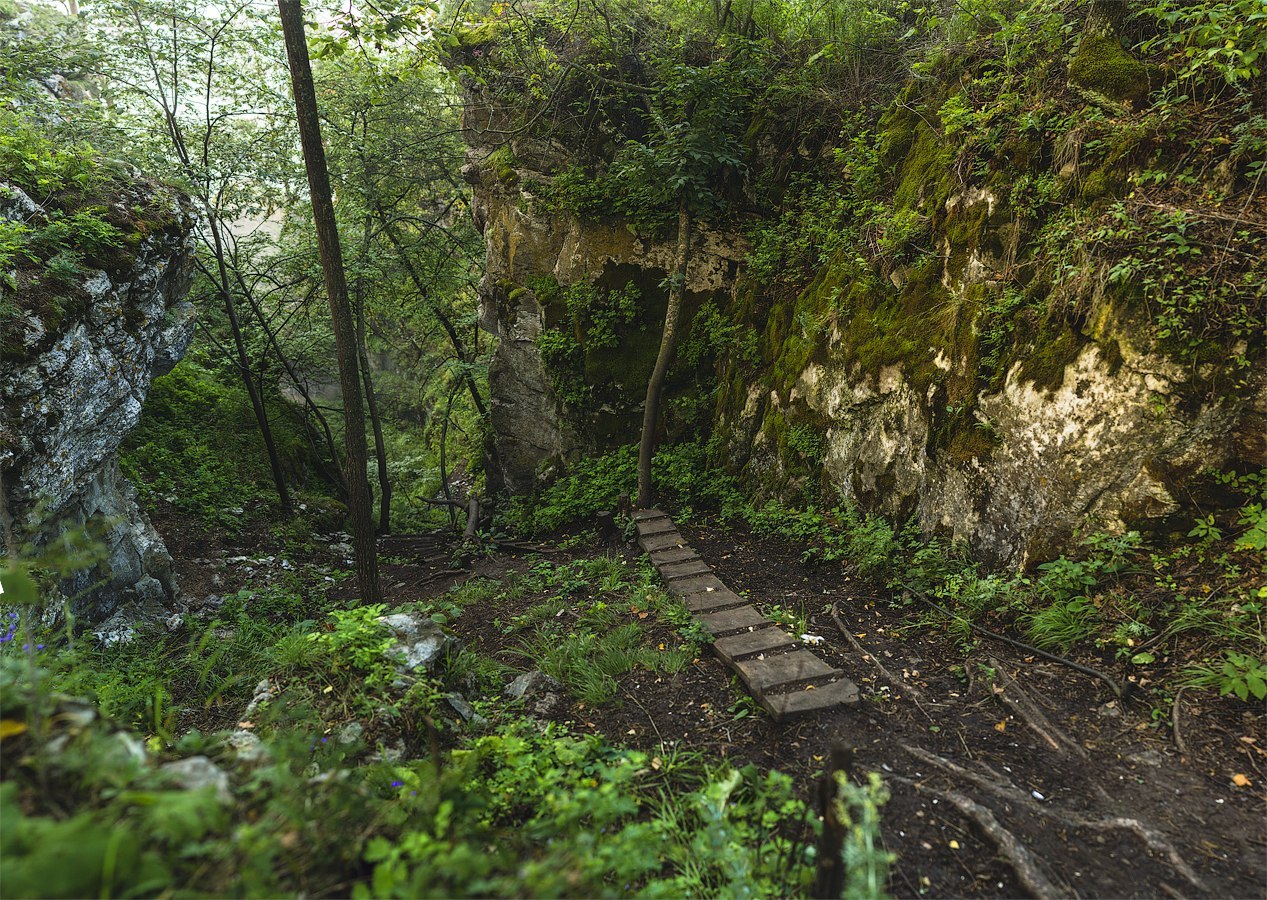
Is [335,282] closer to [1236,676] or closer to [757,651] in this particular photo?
[757,651]

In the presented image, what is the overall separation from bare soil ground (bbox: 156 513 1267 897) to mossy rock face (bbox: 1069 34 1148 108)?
186 inches

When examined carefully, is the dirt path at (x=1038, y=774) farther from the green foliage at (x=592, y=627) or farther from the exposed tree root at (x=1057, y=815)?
the green foliage at (x=592, y=627)

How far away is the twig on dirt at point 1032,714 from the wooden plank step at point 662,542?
155 inches

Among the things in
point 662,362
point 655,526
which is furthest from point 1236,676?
point 662,362

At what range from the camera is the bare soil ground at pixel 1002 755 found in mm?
2758

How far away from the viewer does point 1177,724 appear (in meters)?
3.48

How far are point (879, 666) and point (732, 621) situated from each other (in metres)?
1.29

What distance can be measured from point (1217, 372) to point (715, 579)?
4.38 metres

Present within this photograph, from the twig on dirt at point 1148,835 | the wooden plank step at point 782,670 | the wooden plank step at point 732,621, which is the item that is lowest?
the wooden plank step at point 732,621

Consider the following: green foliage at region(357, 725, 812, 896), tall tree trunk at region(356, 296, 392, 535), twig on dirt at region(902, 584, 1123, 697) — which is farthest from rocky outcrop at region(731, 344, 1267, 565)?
tall tree trunk at region(356, 296, 392, 535)

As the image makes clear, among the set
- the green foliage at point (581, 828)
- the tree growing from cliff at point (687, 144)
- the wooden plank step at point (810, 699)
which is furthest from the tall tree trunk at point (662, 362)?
the green foliage at point (581, 828)

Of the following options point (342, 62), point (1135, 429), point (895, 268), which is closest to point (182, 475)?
point (342, 62)

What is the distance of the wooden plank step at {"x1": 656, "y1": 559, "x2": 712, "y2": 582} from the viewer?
6547mm

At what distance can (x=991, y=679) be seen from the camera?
4.15m
